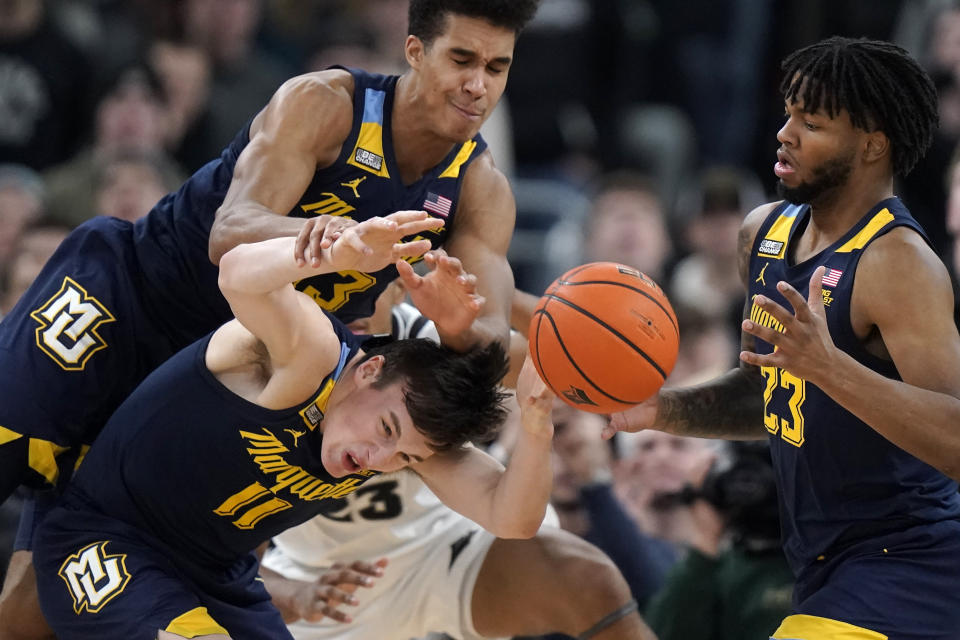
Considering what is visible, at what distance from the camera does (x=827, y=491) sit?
4.54 metres

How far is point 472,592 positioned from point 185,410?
6.32ft

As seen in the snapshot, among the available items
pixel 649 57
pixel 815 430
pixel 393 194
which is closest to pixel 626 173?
pixel 649 57

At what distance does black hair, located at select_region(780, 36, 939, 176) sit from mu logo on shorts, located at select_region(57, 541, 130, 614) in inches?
108

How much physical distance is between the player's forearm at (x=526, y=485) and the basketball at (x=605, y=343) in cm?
21

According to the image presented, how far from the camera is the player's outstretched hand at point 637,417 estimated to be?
15.9 feet

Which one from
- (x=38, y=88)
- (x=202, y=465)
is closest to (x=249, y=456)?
(x=202, y=465)

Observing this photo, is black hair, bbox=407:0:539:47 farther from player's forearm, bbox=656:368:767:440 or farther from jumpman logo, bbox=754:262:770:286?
player's forearm, bbox=656:368:767:440

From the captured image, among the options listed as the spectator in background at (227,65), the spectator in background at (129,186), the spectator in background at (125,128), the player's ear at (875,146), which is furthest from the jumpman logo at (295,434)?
the spectator in background at (227,65)

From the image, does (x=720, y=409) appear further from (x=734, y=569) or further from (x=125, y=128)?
(x=125, y=128)

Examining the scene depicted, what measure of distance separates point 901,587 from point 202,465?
2316 millimetres

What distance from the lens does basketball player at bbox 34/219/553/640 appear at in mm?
4621

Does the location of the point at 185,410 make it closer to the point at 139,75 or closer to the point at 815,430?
the point at 815,430

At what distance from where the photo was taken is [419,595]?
6387 millimetres

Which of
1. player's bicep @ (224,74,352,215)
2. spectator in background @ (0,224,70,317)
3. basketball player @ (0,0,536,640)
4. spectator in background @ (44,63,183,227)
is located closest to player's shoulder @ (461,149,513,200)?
basketball player @ (0,0,536,640)
